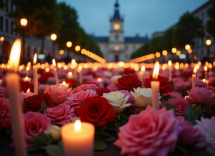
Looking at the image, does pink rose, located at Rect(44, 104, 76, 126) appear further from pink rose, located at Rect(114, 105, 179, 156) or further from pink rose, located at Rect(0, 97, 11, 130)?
pink rose, located at Rect(114, 105, 179, 156)

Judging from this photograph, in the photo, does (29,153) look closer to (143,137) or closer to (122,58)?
(143,137)

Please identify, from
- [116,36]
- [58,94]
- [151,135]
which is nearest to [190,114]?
[151,135]

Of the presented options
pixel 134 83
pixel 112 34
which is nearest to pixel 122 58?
pixel 112 34

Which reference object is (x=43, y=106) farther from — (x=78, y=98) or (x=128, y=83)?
(x=128, y=83)

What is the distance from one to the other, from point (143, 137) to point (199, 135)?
15.6 inches

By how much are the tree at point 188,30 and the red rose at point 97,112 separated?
38651 mm

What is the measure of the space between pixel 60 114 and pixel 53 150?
1.30 feet

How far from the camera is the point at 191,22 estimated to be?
35.8 metres

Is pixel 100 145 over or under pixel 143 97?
under

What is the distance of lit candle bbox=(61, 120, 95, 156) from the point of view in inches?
39.4

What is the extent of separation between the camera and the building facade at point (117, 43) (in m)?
104

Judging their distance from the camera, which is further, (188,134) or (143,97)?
(143,97)

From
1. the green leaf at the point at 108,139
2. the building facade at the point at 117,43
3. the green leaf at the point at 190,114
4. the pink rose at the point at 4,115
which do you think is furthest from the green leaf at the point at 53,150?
the building facade at the point at 117,43

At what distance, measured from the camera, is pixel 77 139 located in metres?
1.01
